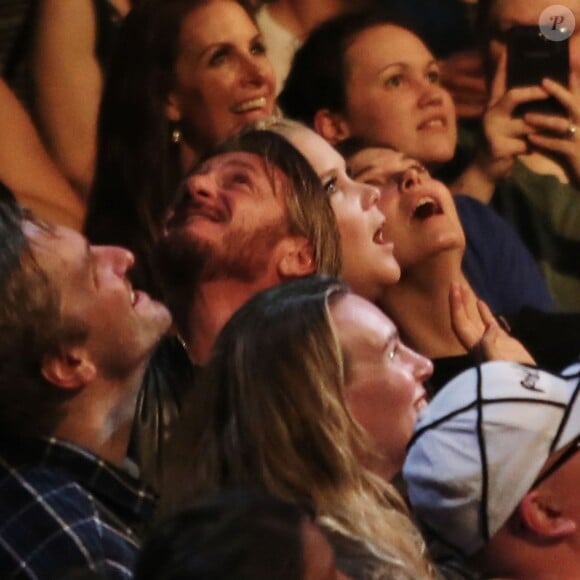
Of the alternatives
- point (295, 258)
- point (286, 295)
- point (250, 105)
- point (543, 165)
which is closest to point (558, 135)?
point (543, 165)

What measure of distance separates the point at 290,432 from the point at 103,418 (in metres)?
0.27

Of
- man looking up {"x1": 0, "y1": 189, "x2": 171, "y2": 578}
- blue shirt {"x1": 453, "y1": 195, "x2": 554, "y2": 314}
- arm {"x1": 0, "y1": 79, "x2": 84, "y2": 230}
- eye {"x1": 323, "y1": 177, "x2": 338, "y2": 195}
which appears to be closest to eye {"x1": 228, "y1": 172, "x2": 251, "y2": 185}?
eye {"x1": 323, "y1": 177, "x2": 338, "y2": 195}

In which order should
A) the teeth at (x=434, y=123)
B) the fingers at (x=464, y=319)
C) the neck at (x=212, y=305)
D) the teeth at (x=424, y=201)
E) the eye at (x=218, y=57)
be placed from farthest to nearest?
1. the teeth at (x=434, y=123)
2. the eye at (x=218, y=57)
3. the teeth at (x=424, y=201)
4. the fingers at (x=464, y=319)
5. the neck at (x=212, y=305)

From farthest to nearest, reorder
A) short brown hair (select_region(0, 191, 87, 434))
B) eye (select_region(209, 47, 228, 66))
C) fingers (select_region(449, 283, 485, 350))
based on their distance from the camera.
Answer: eye (select_region(209, 47, 228, 66))
fingers (select_region(449, 283, 485, 350))
short brown hair (select_region(0, 191, 87, 434))

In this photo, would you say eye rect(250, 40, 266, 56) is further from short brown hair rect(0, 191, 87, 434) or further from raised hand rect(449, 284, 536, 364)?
short brown hair rect(0, 191, 87, 434)

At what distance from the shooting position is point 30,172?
6.56ft

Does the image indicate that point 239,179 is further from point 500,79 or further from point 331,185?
point 500,79

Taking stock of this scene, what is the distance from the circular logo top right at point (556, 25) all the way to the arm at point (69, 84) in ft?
2.32

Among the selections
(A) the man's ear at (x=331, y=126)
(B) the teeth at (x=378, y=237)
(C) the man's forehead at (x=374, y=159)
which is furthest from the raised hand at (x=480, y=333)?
(A) the man's ear at (x=331, y=126)

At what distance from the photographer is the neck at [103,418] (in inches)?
54.3

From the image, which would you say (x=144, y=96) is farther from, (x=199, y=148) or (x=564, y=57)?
(x=564, y=57)

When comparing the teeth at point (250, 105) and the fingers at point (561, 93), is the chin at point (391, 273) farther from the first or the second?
the fingers at point (561, 93)

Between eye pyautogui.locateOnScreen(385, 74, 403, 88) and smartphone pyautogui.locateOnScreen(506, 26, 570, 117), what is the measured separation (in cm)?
20

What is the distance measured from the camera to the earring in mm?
1994
